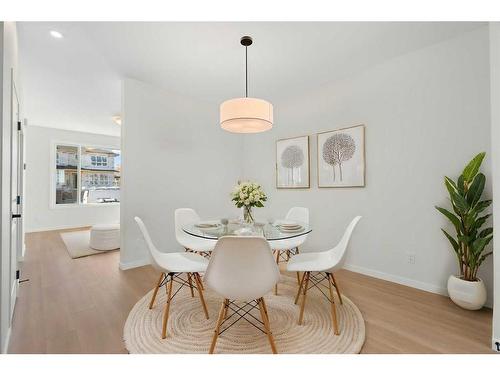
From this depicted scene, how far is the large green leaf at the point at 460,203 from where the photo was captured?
2064 mm

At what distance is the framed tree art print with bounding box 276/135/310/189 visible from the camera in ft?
12.0

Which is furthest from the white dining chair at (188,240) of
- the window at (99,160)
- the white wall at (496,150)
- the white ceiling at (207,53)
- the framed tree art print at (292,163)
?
the window at (99,160)

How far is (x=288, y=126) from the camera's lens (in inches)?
156

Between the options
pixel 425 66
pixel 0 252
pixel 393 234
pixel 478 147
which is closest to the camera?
pixel 0 252

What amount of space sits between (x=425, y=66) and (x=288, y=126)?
1.93 m

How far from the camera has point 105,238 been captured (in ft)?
13.6

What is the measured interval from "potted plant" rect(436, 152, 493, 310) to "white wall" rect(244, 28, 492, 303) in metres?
0.23

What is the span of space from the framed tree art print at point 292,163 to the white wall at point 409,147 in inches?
13.3

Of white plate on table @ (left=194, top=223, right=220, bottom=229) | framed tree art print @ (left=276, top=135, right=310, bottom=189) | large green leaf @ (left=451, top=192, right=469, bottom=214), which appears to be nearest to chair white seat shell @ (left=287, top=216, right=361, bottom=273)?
white plate on table @ (left=194, top=223, right=220, bottom=229)

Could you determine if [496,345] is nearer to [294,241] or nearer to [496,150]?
[496,150]

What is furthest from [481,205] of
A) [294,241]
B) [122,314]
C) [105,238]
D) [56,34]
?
[105,238]

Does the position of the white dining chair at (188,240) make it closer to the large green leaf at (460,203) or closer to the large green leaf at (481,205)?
the large green leaf at (460,203)
